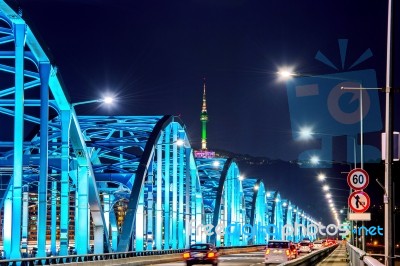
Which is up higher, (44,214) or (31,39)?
(31,39)

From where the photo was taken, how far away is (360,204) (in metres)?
29.2

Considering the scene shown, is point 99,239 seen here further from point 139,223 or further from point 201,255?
point 201,255

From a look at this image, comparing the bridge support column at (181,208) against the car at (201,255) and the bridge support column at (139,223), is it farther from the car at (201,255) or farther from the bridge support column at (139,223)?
the car at (201,255)

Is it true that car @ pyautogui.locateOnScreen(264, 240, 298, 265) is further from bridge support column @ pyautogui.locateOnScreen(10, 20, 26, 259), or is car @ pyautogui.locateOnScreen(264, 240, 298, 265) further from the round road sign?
the round road sign

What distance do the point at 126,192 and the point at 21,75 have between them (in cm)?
5668

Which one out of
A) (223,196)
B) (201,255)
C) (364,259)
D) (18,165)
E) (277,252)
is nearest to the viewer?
(364,259)

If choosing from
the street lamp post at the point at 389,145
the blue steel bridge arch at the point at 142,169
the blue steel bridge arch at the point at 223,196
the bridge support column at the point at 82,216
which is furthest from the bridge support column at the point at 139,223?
the street lamp post at the point at 389,145

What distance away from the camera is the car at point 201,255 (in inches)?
1986

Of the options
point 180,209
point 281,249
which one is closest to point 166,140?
point 180,209

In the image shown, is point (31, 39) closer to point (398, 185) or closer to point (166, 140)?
point (166, 140)

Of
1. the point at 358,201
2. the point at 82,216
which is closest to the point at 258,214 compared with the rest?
the point at 82,216

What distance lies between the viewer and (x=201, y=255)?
50656 millimetres

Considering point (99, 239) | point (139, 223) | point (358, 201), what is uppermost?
point (358, 201)

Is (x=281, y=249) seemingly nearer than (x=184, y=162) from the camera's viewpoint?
Yes
